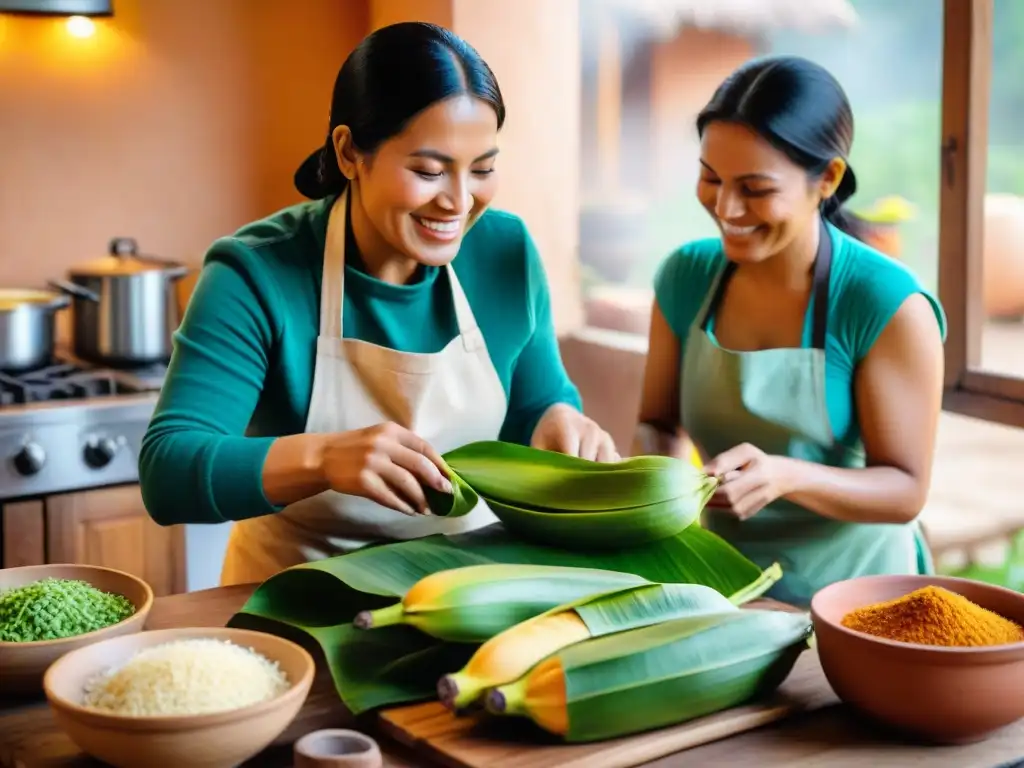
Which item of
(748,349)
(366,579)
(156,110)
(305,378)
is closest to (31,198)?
(156,110)

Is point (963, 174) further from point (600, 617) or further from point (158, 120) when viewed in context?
point (158, 120)

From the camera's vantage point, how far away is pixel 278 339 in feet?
5.51

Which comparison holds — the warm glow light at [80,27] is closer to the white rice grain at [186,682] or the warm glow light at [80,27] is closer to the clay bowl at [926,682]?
the white rice grain at [186,682]

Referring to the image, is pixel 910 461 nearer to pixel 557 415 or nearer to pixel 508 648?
pixel 557 415

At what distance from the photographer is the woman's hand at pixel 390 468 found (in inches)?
55.1

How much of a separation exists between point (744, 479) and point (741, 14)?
2101 mm

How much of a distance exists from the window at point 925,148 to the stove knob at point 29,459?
1564 mm

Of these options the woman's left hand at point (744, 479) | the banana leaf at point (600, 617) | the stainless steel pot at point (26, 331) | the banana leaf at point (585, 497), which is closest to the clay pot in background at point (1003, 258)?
the woman's left hand at point (744, 479)

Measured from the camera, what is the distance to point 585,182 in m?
3.73

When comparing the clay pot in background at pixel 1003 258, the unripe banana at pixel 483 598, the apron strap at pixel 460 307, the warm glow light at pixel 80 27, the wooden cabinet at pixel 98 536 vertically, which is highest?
the warm glow light at pixel 80 27

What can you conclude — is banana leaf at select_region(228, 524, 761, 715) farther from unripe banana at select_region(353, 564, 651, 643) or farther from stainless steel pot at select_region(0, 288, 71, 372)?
stainless steel pot at select_region(0, 288, 71, 372)

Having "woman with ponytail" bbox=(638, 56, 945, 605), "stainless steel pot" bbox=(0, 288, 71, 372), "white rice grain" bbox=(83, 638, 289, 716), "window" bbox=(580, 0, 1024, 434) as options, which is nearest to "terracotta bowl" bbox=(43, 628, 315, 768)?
"white rice grain" bbox=(83, 638, 289, 716)

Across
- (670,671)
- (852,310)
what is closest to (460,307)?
(852,310)

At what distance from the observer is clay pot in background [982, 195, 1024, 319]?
2.49 metres
